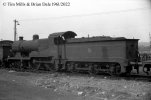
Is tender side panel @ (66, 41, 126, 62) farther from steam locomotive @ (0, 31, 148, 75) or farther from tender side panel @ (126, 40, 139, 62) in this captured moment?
tender side panel @ (126, 40, 139, 62)

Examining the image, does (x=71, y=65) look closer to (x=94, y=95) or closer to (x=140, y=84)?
(x=140, y=84)

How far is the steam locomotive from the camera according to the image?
52.3ft

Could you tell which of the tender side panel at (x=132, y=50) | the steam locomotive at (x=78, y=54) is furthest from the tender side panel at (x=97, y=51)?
the tender side panel at (x=132, y=50)

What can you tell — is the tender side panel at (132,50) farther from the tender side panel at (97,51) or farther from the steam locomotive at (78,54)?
the tender side panel at (97,51)

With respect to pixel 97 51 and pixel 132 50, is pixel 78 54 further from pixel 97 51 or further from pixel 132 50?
pixel 132 50

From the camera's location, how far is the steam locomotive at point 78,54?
52.3ft

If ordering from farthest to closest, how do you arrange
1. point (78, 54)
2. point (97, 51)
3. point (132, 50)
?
1. point (78, 54)
2. point (97, 51)
3. point (132, 50)

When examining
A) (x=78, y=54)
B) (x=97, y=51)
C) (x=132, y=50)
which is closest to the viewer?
(x=132, y=50)

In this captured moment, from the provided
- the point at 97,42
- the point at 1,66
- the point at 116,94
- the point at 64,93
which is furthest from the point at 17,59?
the point at 116,94

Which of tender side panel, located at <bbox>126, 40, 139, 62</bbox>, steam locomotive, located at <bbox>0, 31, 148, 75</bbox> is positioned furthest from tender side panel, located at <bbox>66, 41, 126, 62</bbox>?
tender side panel, located at <bbox>126, 40, 139, 62</bbox>

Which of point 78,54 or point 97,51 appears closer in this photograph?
point 97,51

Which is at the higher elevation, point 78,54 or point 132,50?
point 132,50

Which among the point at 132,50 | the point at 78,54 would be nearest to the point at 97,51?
the point at 78,54

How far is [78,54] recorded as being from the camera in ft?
59.8
